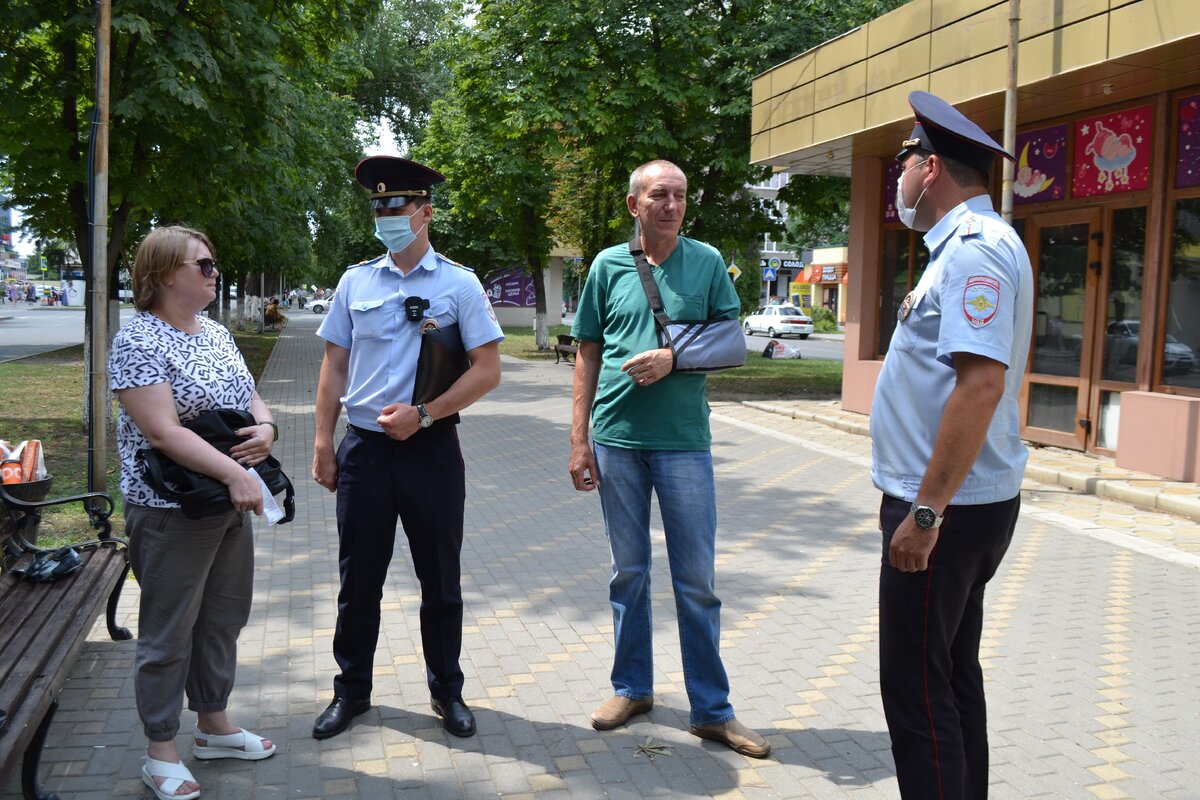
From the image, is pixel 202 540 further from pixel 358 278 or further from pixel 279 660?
pixel 279 660

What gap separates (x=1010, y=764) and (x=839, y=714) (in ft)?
2.18

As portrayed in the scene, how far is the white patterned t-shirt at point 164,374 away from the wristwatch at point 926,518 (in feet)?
7.15

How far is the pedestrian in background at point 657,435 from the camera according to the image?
3711 mm

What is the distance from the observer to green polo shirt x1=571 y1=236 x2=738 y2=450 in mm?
3715

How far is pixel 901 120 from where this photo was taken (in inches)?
476

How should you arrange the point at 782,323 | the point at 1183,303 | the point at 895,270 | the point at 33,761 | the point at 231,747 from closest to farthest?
1. the point at 33,761
2. the point at 231,747
3. the point at 1183,303
4. the point at 895,270
5. the point at 782,323

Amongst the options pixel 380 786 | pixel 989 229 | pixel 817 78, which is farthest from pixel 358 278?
pixel 817 78

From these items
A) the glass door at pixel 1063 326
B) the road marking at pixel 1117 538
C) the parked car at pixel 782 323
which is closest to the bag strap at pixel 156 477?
the road marking at pixel 1117 538

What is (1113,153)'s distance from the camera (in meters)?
10.8

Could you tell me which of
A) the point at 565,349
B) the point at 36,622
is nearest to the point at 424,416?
the point at 36,622

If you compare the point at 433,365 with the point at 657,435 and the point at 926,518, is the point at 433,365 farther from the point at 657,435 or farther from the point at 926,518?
the point at 926,518

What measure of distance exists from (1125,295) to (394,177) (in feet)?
30.7

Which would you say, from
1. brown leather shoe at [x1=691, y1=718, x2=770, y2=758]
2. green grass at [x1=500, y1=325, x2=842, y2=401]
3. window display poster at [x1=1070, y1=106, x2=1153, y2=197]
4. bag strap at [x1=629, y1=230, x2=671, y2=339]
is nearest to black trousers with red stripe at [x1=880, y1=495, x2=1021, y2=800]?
brown leather shoe at [x1=691, y1=718, x2=770, y2=758]

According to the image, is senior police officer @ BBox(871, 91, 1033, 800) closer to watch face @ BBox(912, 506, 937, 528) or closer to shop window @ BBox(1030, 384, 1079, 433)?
watch face @ BBox(912, 506, 937, 528)
